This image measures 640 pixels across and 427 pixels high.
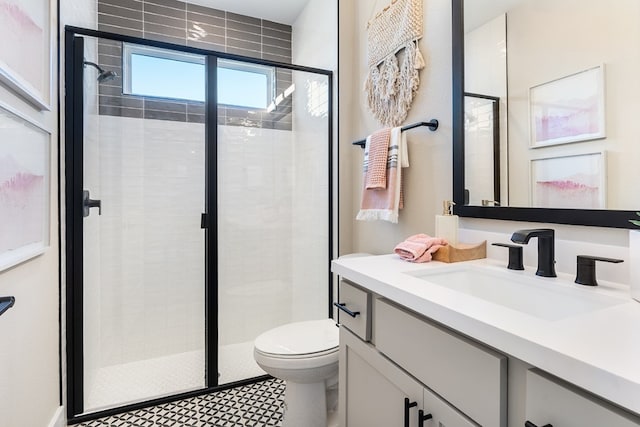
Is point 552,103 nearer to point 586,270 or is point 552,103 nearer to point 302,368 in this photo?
point 586,270

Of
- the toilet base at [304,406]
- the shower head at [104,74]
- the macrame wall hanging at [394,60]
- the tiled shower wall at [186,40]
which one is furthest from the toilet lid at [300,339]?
the shower head at [104,74]

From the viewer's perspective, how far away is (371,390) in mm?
1021

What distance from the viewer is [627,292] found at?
0.83 m

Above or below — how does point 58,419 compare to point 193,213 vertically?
below

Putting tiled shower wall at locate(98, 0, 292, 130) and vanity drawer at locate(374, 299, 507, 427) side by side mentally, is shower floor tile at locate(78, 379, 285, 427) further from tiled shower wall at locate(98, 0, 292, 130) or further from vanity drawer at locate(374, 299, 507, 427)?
tiled shower wall at locate(98, 0, 292, 130)

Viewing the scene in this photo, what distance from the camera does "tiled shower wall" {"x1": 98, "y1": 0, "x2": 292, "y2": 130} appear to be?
2.30 meters

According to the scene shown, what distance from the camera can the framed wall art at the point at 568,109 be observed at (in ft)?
3.08

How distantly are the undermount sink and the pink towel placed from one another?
0.65m

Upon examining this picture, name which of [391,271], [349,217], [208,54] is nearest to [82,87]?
[208,54]

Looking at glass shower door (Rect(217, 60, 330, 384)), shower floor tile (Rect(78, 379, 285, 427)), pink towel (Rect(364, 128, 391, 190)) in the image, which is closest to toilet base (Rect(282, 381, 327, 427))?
shower floor tile (Rect(78, 379, 285, 427))

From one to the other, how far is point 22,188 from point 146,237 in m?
1.27

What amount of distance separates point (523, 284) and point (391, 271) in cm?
37

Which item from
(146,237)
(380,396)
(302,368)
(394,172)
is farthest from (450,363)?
(146,237)

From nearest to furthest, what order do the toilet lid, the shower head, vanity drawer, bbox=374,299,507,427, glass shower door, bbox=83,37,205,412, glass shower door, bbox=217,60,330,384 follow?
vanity drawer, bbox=374,299,507,427, the toilet lid, the shower head, glass shower door, bbox=83,37,205,412, glass shower door, bbox=217,60,330,384
